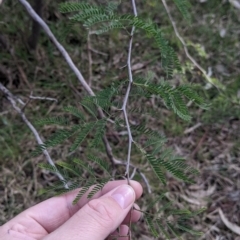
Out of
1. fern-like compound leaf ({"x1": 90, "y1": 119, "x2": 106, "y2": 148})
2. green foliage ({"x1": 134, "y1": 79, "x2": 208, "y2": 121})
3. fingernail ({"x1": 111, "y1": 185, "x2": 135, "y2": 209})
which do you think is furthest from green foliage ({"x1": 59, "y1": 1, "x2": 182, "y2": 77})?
fingernail ({"x1": 111, "y1": 185, "x2": 135, "y2": 209})

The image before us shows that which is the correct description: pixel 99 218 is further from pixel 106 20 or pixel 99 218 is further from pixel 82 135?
pixel 106 20

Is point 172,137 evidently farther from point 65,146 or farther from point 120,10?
point 120,10

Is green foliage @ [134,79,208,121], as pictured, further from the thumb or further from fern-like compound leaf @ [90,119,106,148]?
the thumb

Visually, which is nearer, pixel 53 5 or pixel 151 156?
pixel 151 156

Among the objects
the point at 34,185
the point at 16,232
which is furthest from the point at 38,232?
the point at 34,185

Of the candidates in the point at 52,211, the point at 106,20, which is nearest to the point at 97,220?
the point at 52,211
